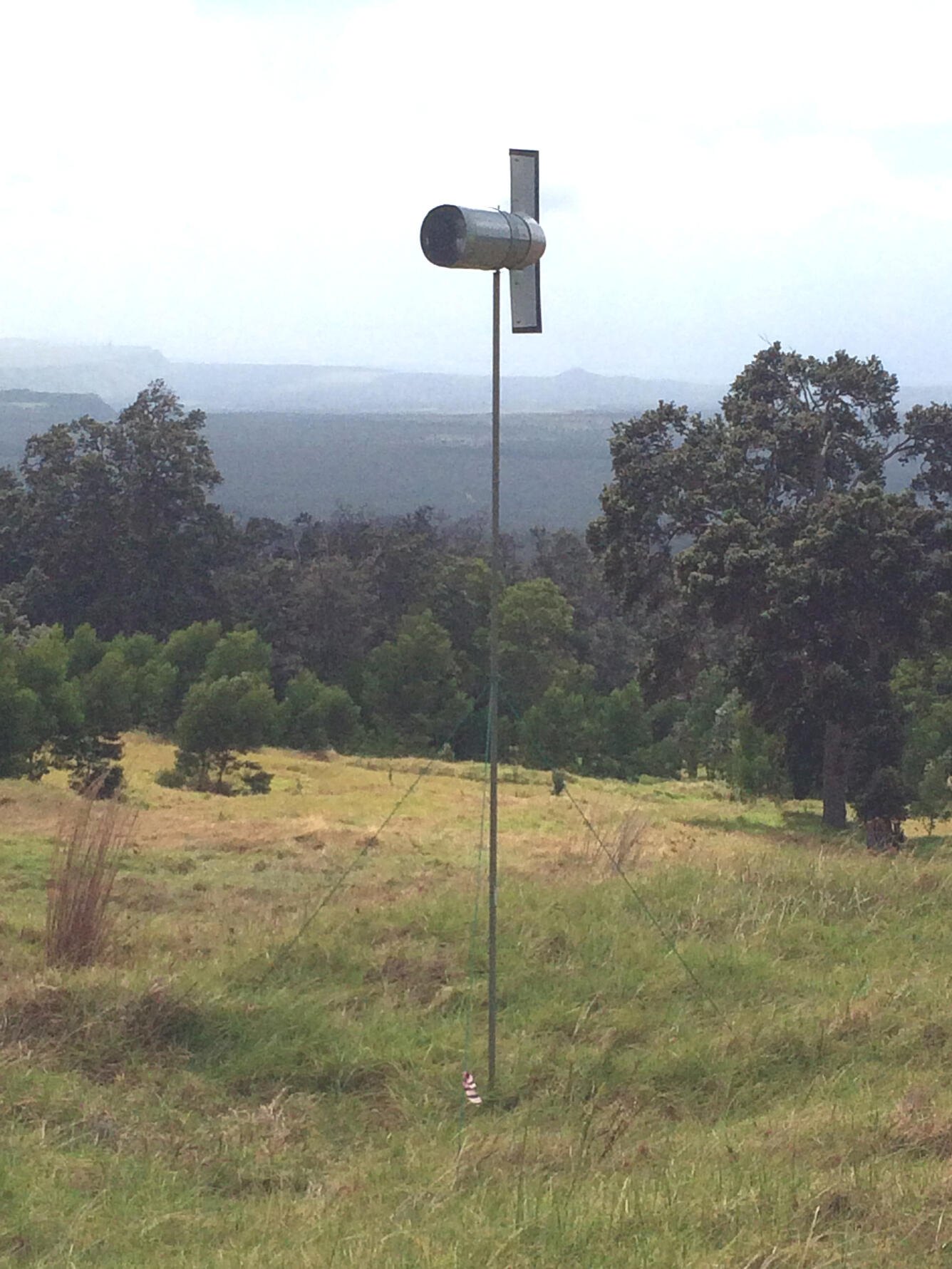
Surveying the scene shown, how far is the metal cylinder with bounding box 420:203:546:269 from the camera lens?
4961 millimetres

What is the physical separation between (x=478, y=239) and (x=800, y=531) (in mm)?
14057

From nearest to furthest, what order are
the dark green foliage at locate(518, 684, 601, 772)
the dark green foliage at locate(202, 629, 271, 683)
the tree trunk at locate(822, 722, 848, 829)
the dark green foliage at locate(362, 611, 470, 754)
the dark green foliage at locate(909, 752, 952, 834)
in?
the tree trunk at locate(822, 722, 848, 829) < the dark green foliage at locate(909, 752, 952, 834) < the dark green foliage at locate(202, 629, 271, 683) < the dark green foliage at locate(518, 684, 601, 772) < the dark green foliage at locate(362, 611, 470, 754)

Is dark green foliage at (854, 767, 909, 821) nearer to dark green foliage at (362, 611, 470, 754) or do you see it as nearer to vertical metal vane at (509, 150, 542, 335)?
vertical metal vane at (509, 150, 542, 335)

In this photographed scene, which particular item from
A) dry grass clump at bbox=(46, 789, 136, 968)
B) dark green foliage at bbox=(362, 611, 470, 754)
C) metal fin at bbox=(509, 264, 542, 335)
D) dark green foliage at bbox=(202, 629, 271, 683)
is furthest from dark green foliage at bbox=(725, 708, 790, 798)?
metal fin at bbox=(509, 264, 542, 335)

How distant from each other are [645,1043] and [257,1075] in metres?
1.76

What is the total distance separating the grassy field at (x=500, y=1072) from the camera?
3.83 m

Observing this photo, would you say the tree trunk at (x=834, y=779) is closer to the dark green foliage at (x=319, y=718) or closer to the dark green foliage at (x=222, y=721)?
the dark green foliage at (x=222, y=721)

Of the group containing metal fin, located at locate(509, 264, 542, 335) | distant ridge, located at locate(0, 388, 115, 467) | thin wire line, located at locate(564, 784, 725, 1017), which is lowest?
thin wire line, located at locate(564, 784, 725, 1017)

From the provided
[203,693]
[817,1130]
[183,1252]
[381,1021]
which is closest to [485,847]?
[381,1021]

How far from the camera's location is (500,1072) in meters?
5.75

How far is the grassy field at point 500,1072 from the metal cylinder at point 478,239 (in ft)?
11.0

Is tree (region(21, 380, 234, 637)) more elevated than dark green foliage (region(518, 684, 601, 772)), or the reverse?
tree (region(21, 380, 234, 637))

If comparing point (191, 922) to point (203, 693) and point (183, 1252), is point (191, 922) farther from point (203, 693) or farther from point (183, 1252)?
point (203, 693)

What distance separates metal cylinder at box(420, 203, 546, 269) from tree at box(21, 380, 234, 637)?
3637 cm
